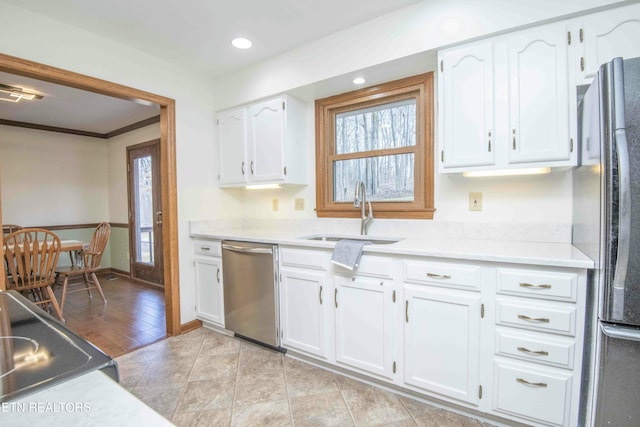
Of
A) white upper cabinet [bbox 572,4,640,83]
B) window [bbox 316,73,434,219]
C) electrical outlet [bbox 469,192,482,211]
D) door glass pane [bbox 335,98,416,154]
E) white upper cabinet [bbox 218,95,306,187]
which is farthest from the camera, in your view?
white upper cabinet [bbox 218,95,306,187]

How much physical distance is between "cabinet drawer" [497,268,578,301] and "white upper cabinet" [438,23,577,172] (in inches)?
24.3

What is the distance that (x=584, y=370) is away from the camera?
1.39m

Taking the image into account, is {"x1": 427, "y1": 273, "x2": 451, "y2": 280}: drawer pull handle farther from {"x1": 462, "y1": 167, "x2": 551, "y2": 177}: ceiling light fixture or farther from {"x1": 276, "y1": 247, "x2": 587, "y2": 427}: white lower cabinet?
{"x1": 462, "y1": 167, "x2": 551, "y2": 177}: ceiling light fixture

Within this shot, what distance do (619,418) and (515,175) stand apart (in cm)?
129

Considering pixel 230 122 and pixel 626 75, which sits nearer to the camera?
pixel 626 75

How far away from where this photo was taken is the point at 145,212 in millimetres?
4684

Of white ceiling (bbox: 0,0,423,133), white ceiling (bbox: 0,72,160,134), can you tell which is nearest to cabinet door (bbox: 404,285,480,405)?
white ceiling (bbox: 0,0,423,133)

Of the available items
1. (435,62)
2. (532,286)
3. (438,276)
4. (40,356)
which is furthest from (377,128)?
(40,356)

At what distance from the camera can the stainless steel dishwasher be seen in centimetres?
237

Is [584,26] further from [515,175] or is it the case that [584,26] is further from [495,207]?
[495,207]

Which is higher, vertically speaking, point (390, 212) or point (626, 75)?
point (626, 75)

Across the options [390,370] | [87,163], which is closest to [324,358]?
[390,370]

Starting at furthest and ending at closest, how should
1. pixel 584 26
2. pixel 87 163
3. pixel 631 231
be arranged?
1. pixel 87 163
2. pixel 584 26
3. pixel 631 231

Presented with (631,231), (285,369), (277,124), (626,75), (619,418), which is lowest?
(285,369)
